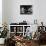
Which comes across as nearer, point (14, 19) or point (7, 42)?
point (7, 42)

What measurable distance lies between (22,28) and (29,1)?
4.28 feet

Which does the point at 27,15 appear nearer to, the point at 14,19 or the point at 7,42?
the point at 14,19

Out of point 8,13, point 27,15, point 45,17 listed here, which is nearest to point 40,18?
point 45,17

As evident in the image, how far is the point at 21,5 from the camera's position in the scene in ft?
20.8

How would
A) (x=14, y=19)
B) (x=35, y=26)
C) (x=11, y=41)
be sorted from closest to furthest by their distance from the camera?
(x=11, y=41), (x=35, y=26), (x=14, y=19)

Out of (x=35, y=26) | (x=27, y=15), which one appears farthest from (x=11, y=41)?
(x=27, y=15)

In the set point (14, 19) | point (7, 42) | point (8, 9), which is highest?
point (8, 9)

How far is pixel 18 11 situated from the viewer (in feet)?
20.9

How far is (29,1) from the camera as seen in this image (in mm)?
6348

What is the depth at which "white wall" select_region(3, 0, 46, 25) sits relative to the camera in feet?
20.8

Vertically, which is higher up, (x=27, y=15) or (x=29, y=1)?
(x=29, y=1)

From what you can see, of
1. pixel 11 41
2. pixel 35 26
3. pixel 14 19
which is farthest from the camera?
pixel 14 19

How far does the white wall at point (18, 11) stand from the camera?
633 cm

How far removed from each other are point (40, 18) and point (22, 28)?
3.19 feet
